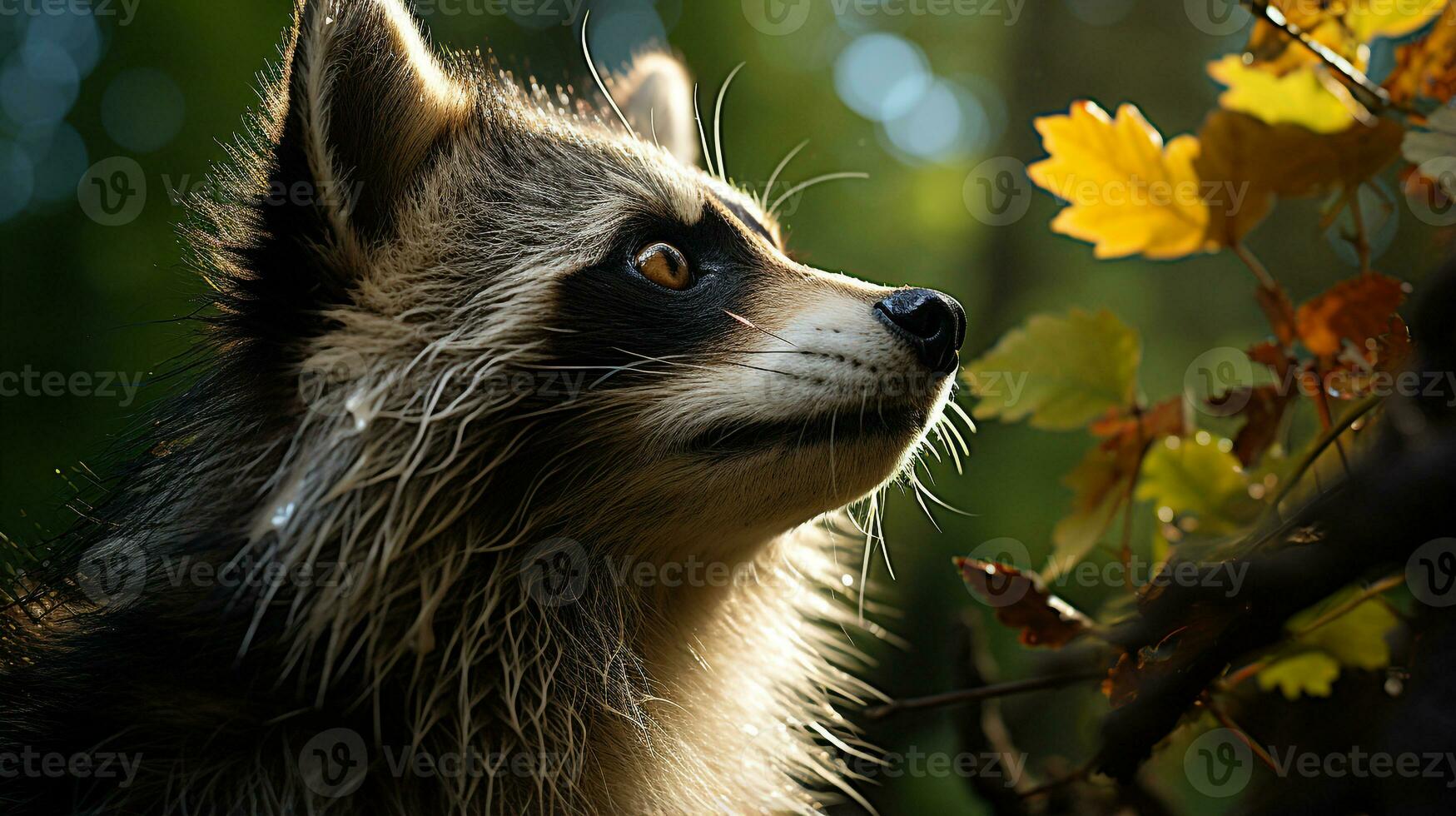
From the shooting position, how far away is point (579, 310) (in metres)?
1.68

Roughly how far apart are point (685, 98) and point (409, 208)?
1.14 m

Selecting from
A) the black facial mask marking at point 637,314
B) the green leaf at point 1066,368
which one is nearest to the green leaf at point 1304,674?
the green leaf at point 1066,368

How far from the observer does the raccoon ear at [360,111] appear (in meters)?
1.50

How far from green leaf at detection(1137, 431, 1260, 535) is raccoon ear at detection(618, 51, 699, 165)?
1.63 m

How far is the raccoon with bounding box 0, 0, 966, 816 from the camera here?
4.75 feet

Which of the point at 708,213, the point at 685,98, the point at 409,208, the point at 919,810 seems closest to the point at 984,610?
the point at 919,810

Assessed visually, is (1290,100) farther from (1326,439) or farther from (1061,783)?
(1061,783)

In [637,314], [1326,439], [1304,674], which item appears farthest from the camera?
[637,314]

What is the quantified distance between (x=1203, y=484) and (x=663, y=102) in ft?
5.97

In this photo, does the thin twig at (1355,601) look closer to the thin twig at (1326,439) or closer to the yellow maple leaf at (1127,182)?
the thin twig at (1326,439)

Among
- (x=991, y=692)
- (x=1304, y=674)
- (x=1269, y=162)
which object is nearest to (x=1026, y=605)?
(x=991, y=692)

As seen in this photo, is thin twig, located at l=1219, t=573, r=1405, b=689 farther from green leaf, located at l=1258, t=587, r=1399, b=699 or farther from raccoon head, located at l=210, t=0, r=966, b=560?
raccoon head, located at l=210, t=0, r=966, b=560

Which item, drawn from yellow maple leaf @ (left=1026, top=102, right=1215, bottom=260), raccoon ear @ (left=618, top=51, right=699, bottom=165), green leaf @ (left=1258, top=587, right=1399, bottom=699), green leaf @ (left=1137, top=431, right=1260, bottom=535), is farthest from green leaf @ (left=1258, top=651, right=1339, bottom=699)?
raccoon ear @ (left=618, top=51, right=699, bottom=165)

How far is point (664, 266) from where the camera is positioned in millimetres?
1742
